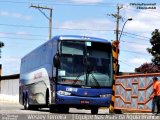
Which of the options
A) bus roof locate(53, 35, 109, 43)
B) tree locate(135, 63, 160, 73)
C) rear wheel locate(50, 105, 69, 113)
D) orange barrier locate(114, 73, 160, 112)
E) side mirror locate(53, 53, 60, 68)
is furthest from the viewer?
tree locate(135, 63, 160, 73)

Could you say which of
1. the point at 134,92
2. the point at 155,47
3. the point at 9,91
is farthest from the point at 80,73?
the point at 155,47

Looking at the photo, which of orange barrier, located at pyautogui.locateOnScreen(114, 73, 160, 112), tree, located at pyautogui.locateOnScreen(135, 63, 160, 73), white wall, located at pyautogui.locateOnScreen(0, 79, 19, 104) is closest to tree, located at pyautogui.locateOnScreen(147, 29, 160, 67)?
tree, located at pyautogui.locateOnScreen(135, 63, 160, 73)

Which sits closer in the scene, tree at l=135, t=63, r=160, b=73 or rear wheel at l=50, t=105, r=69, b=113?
rear wheel at l=50, t=105, r=69, b=113

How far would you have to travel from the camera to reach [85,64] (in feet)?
76.3

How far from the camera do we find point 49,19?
5850 cm

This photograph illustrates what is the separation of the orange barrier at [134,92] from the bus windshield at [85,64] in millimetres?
2364

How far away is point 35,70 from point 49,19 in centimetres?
2951

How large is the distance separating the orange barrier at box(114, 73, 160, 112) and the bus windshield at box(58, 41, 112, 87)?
7.76ft

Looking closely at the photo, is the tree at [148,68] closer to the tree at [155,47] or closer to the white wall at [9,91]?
the tree at [155,47]

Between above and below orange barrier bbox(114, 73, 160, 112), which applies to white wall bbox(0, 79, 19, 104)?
above

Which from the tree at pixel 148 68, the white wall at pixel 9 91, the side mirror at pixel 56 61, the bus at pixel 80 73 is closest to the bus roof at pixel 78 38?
the bus at pixel 80 73

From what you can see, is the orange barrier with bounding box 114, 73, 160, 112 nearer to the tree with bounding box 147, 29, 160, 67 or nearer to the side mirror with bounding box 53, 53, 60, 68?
the side mirror with bounding box 53, 53, 60, 68

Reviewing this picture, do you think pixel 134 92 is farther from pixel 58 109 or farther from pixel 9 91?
pixel 9 91

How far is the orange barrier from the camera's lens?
25.0m
